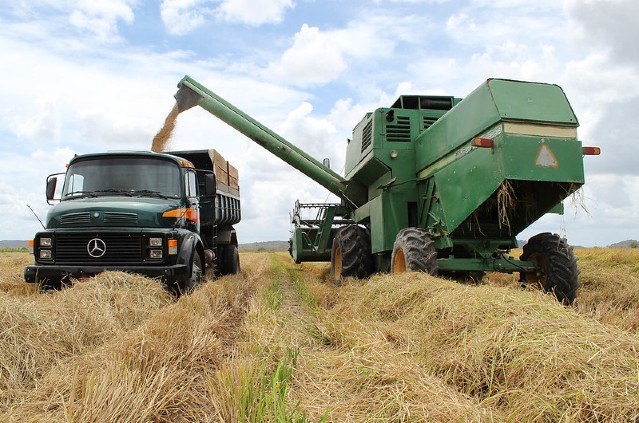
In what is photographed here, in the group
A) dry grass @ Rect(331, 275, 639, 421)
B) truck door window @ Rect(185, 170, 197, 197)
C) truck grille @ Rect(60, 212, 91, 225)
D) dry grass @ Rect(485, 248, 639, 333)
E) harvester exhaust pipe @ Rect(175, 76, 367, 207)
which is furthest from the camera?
harvester exhaust pipe @ Rect(175, 76, 367, 207)

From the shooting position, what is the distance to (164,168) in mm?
7910

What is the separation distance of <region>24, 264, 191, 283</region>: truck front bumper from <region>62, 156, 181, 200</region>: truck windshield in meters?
1.31

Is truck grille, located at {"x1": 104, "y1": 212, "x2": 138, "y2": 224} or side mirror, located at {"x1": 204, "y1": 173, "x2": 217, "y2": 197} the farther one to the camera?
side mirror, located at {"x1": 204, "y1": 173, "x2": 217, "y2": 197}

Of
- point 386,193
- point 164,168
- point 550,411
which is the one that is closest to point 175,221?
point 164,168

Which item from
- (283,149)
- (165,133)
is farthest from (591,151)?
(165,133)

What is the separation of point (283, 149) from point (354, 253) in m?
3.02

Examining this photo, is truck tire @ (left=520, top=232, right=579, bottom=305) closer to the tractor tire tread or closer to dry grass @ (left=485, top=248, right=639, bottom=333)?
dry grass @ (left=485, top=248, right=639, bottom=333)

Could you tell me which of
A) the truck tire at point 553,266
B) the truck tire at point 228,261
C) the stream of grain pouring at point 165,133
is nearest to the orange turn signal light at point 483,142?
the truck tire at point 553,266

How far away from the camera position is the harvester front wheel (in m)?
9.59

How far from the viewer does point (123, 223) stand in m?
6.95

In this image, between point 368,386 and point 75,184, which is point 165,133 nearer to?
point 75,184

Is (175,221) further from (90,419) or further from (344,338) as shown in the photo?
(90,419)

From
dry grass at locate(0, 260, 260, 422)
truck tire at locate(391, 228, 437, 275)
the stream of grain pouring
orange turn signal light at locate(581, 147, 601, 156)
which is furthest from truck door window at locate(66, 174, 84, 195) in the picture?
orange turn signal light at locate(581, 147, 601, 156)

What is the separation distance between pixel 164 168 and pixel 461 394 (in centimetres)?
618
